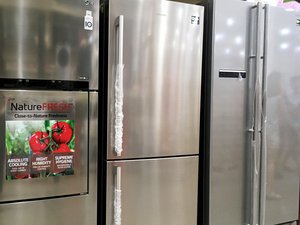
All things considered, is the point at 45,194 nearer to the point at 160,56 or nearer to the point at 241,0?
the point at 160,56

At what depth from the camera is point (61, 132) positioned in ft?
4.83

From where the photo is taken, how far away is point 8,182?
137cm

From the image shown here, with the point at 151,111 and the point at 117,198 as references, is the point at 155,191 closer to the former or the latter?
the point at 117,198

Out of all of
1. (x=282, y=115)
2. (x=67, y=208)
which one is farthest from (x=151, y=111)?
(x=282, y=115)

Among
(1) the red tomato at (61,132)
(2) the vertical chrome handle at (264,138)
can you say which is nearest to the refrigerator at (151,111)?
(1) the red tomato at (61,132)

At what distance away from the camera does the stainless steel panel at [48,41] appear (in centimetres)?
135

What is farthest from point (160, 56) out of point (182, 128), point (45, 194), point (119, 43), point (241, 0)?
point (45, 194)

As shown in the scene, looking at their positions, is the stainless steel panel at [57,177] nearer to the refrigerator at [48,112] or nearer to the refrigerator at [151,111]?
the refrigerator at [48,112]

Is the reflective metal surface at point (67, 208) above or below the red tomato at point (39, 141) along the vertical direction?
below

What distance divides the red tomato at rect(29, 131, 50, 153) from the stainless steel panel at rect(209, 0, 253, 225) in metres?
1.04

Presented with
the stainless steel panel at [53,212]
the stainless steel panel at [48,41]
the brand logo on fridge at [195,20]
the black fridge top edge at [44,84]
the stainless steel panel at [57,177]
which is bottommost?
the stainless steel panel at [53,212]

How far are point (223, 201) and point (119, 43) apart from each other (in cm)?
126

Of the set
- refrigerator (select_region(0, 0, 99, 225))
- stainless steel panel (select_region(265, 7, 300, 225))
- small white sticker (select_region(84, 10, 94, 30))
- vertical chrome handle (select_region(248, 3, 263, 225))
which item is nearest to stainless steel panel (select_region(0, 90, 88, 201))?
refrigerator (select_region(0, 0, 99, 225))

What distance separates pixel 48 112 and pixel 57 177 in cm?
35
